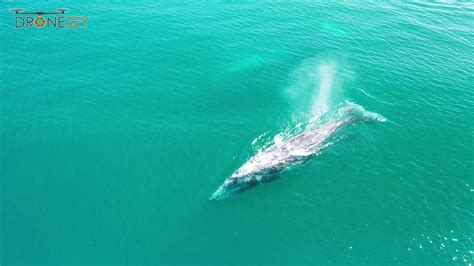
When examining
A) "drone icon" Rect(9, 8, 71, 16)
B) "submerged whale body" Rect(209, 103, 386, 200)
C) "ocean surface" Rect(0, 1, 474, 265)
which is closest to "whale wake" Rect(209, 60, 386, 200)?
"submerged whale body" Rect(209, 103, 386, 200)

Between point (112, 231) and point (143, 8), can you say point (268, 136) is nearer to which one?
point (112, 231)

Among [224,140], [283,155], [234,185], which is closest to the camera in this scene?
[234,185]

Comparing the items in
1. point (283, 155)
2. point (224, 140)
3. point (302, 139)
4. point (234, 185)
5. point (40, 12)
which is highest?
point (40, 12)

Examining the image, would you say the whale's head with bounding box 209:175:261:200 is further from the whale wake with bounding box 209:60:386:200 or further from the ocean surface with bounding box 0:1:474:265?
the ocean surface with bounding box 0:1:474:265

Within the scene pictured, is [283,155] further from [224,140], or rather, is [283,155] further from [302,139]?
[224,140]

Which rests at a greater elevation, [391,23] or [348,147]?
[391,23]

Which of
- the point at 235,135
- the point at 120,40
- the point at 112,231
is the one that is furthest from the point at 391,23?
the point at 112,231

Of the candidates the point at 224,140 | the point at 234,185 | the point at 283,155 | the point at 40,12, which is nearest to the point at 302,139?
the point at 283,155
